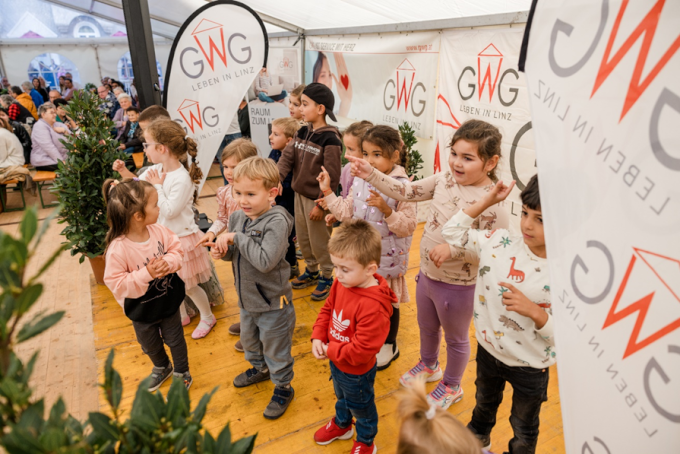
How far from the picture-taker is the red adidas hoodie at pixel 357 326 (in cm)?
172

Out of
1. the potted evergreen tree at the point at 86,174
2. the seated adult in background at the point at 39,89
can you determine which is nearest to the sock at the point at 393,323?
the potted evergreen tree at the point at 86,174

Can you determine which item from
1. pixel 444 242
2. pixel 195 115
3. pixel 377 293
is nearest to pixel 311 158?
pixel 195 115

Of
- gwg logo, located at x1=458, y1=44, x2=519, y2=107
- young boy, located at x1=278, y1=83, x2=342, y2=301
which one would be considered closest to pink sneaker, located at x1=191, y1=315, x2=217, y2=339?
young boy, located at x1=278, y1=83, x2=342, y2=301

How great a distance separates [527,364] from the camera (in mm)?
1582

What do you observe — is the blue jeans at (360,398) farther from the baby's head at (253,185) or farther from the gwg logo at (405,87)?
the gwg logo at (405,87)

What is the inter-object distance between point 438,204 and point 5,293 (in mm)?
1830

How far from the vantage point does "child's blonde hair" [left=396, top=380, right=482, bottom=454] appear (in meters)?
1.05

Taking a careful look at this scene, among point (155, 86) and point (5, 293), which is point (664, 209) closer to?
point (5, 293)

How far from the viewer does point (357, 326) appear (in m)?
1.73

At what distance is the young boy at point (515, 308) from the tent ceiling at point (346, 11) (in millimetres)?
2411

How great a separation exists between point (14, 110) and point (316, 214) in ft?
23.9

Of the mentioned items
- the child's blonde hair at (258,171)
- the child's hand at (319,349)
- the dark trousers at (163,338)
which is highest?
the child's blonde hair at (258,171)

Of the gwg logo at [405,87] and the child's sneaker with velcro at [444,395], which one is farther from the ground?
the gwg logo at [405,87]

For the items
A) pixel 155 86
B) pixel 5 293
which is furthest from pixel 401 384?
pixel 155 86
